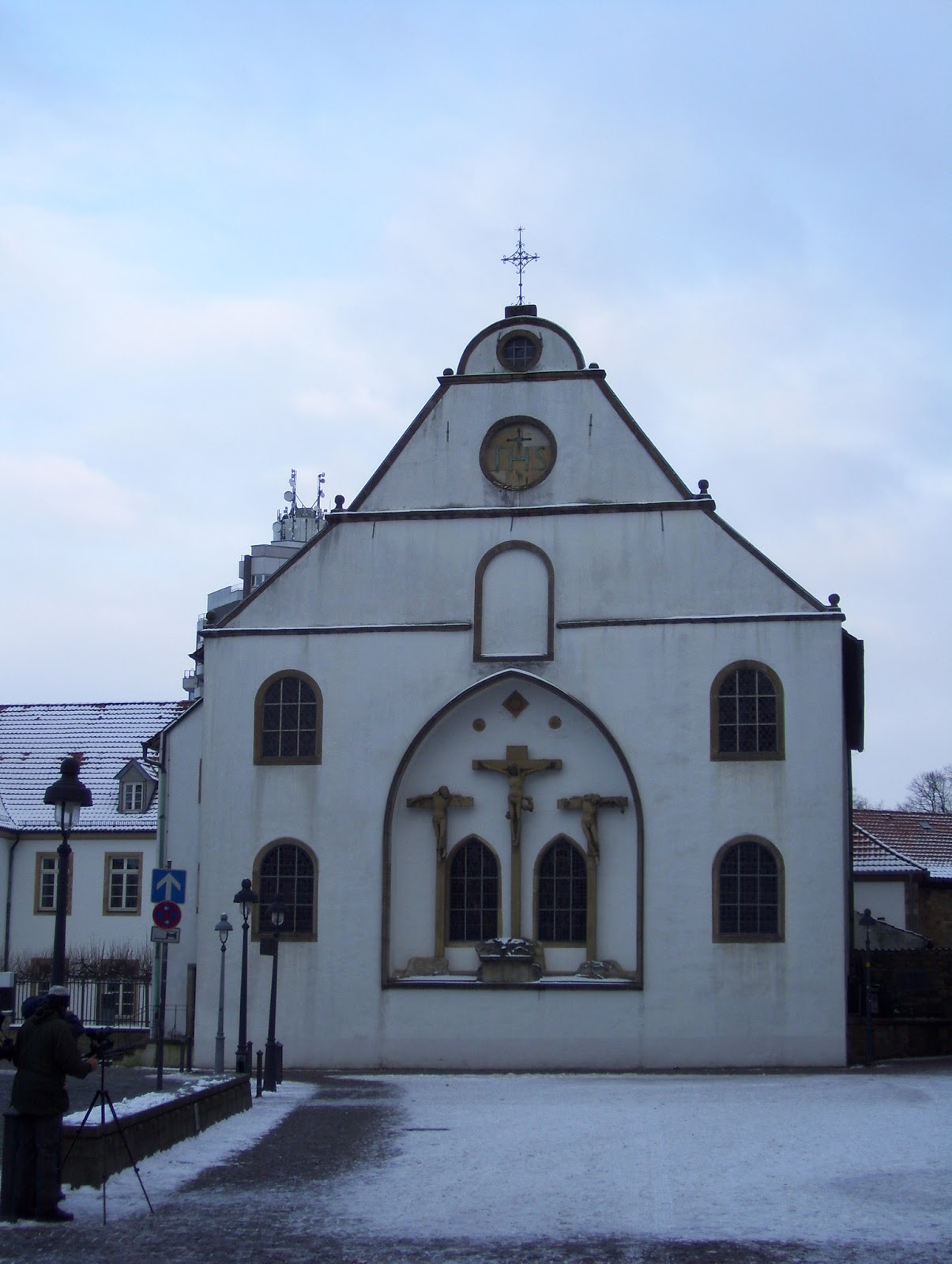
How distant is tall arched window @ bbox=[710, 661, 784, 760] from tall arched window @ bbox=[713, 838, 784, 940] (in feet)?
5.25

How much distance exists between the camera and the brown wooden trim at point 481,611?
30.9 metres

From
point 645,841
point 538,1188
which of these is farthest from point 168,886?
point 645,841

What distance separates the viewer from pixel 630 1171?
13648 mm

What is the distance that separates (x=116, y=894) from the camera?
149 feet

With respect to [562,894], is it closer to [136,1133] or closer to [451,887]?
[451,887]

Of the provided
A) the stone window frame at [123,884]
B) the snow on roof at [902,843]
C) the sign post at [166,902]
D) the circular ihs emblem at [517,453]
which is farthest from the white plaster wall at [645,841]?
the snow on roof at [902,843]

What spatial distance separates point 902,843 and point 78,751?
79.6ft

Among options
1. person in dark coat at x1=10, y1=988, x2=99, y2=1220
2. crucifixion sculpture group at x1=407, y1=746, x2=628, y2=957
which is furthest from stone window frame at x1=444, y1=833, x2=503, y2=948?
person in dark coat at x1=10, y1=988, x2=99, y2=1220

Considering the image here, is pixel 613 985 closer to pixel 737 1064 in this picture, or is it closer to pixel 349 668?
pixel 737 1064

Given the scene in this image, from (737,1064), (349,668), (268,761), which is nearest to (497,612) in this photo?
(349,668)

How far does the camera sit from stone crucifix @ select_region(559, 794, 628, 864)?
1201 inches

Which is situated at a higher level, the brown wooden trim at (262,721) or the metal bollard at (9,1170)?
the brown wooden trim at (262,721)

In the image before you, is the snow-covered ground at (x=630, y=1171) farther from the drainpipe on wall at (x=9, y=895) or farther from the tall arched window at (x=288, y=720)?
the drainpipe on wall at (x=9, y=895)

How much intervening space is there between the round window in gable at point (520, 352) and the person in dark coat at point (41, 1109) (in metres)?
22.9
